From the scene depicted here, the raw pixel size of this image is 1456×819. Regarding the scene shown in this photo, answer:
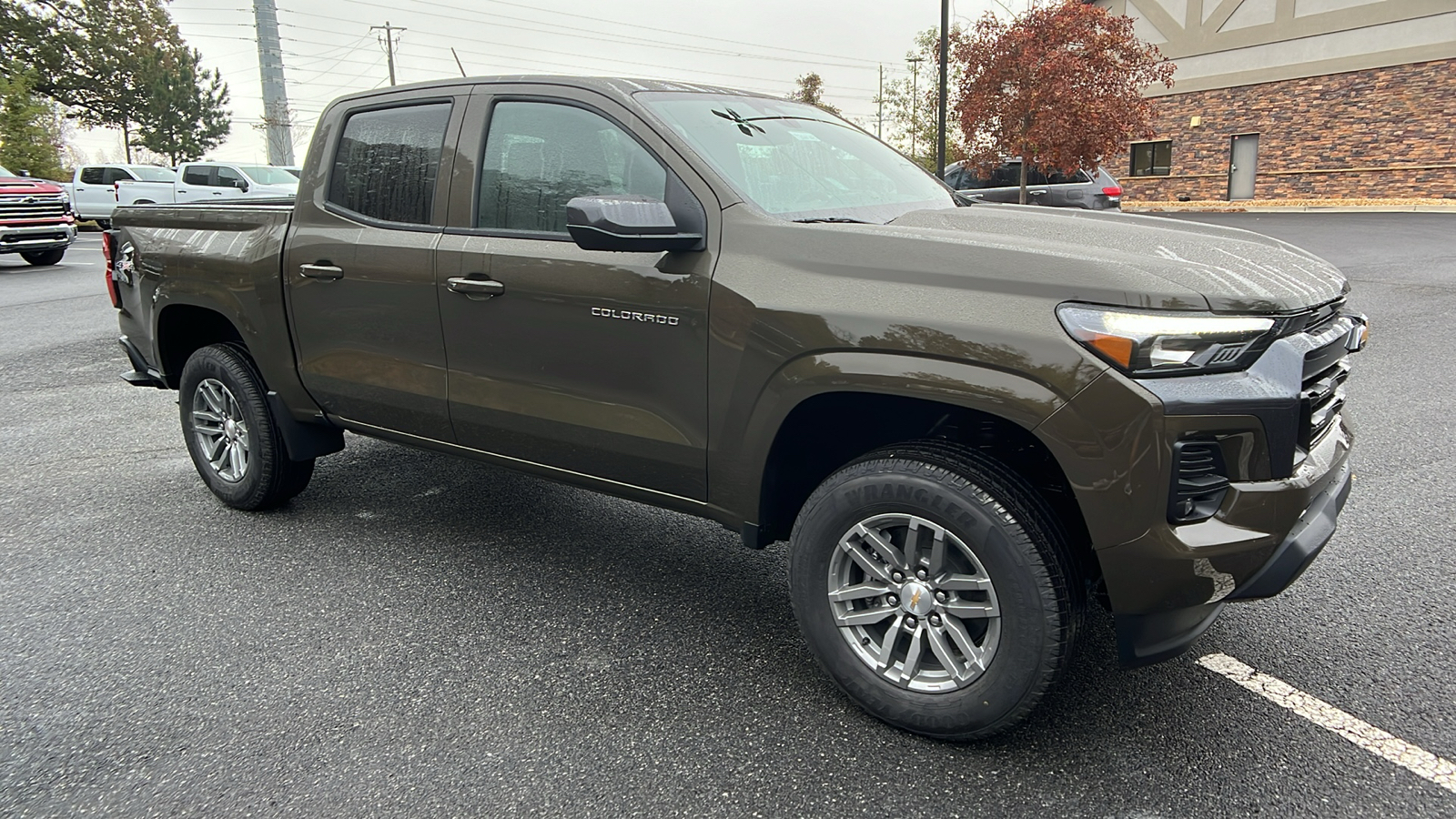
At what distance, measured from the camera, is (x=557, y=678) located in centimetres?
304

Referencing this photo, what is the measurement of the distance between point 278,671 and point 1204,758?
2.80 meters

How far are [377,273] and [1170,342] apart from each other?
9.39 ft

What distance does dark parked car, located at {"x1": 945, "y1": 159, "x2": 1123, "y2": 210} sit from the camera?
15648mm

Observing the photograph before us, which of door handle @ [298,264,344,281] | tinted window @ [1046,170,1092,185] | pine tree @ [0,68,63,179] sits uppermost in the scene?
pine tree @ [0,68,63,179]

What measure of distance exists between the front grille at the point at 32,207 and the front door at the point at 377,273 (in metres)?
15.6

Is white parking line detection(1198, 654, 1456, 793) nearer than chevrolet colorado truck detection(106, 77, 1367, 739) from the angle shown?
No

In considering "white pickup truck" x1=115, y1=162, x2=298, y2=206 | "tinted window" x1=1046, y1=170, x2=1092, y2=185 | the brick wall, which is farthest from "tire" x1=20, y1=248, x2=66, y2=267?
the brick wall

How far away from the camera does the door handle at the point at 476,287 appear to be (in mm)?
3355

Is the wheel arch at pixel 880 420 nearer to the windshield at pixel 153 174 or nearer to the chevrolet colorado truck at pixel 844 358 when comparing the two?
the chevrolet colorado truck at pixel 844 358

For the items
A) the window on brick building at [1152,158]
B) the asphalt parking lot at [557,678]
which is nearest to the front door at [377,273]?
the asphalt parking lot at [557,678]

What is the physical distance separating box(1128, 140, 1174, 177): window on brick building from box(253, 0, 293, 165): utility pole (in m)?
37.9

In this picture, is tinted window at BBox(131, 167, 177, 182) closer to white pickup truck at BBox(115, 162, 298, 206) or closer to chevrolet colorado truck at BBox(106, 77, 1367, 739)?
white pickup truck at BBox(115, 162, 298, 206)

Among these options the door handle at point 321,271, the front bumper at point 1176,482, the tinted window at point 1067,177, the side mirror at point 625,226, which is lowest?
the front bumper at point 1176,482

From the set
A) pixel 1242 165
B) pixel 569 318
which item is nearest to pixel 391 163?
pixel 569 318
